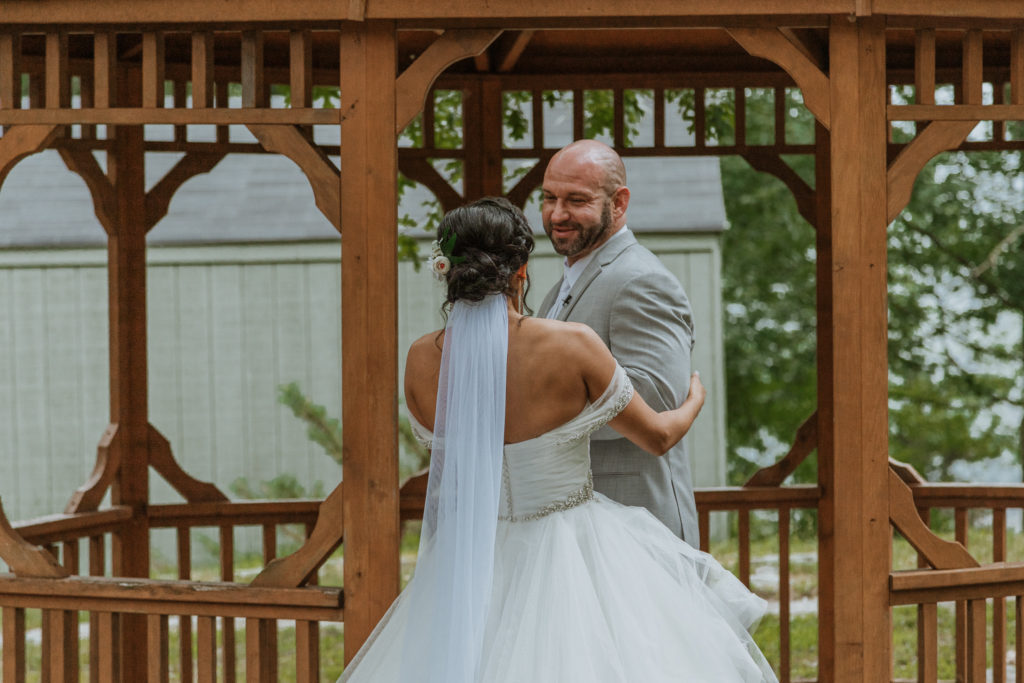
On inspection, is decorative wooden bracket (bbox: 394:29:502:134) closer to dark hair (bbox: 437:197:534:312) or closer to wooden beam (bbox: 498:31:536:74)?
dark hair (bbox: 437:197:534:312)

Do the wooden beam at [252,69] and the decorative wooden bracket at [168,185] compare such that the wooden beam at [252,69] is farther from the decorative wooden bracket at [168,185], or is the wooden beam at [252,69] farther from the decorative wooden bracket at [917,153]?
the decorative wooden bracket at [917,153]

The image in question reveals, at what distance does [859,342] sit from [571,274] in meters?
0.94

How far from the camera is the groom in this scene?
354 centimetres

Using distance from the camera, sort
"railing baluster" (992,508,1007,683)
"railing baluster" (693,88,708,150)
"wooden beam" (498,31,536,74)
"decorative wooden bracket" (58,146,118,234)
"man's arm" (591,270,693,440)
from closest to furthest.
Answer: "man's arm" (591,270,693,440), "railing baluster" (992,508,1007,683), "wooden beam" (498,31,536,74), "decorative wooden bracket" (58,146,118,234), "railing baluster" (693,88,708,150)

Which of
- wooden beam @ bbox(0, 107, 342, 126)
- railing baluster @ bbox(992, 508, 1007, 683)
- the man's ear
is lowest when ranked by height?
railing baluster @ bbox(992, 508, 1007, 683)

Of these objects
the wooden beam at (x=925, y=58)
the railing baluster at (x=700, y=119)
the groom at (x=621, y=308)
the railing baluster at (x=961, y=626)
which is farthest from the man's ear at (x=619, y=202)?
the railing baluster at (x=700, y=119)

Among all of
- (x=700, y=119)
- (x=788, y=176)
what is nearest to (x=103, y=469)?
(x=700, y=119)

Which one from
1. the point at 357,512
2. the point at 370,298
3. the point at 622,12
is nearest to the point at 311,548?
the point at 357,512

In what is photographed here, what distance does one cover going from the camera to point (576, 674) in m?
3.03

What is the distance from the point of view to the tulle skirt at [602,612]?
3.09m

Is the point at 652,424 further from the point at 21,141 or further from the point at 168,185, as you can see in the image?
the point at 168,185

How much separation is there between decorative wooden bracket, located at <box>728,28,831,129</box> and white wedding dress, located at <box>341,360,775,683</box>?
1199 mm

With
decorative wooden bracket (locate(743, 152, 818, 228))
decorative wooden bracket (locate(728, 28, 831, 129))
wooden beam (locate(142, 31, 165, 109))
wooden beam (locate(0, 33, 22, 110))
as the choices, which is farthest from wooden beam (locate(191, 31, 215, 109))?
Result: decorative wooden bracket (locate(743, 152, 818, 228))

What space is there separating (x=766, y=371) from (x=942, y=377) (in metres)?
2.10
